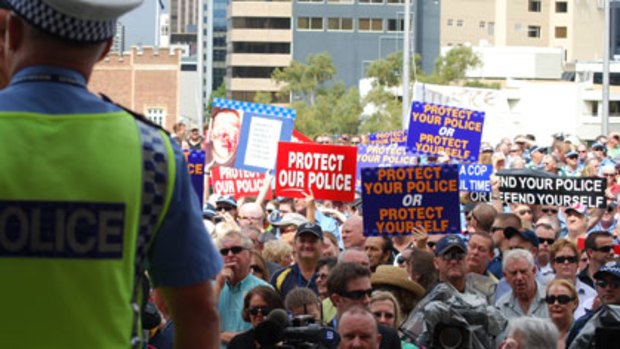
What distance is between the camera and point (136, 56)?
123m

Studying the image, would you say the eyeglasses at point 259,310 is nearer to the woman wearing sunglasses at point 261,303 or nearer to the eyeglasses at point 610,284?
the woman wearing sunglasses at point 261,303

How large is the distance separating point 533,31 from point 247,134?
128944 mm

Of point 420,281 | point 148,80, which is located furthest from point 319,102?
point 420,281

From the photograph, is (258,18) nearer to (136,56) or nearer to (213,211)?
(136,56)

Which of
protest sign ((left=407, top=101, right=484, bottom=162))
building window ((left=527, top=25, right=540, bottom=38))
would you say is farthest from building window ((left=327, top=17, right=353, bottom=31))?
protest sign ((left=407, top=101, right=484, bottom=162))

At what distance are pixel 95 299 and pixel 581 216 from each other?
490 inches

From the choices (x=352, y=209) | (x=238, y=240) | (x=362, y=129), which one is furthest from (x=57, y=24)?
(x=362, y=129)

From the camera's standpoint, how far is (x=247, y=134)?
62.0 ft

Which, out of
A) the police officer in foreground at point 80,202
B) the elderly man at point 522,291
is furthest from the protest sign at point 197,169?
the police officer in foreground at point 80,202

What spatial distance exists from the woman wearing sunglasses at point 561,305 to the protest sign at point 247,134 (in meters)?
9.17

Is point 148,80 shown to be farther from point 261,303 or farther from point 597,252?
point 261,303

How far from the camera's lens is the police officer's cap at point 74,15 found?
295 cm

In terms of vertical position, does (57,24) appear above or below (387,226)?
above

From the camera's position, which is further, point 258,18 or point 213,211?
point 258,18
